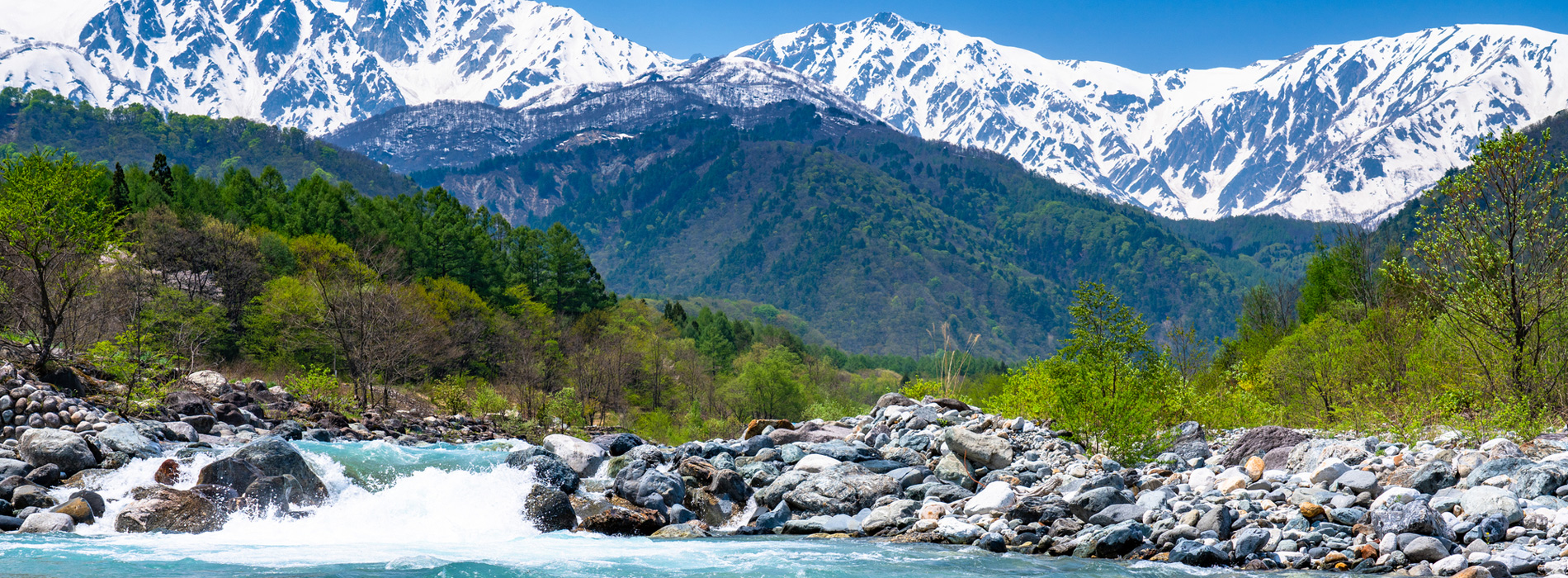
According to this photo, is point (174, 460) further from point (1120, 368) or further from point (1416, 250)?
point (1416, 250)

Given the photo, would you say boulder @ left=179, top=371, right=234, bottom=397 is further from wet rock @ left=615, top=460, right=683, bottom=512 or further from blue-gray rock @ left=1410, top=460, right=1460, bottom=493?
blue-gray rock @ left=1410, top=460, right=1460, bottom=493

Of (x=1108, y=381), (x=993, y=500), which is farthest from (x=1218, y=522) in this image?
(x=1108, y=381)

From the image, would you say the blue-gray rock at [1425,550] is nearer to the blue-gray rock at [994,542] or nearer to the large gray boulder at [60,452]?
the blue-gray rock at [994,542]

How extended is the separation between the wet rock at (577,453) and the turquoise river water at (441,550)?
2273mm

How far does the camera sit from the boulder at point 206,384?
3672cm

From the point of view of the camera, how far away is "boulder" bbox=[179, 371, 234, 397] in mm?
36716

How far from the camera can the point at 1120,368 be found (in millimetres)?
26156

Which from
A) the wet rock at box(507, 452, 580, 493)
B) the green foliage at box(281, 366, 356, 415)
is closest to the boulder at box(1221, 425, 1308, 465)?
the wet rock at box(507, 452, 580, 493)

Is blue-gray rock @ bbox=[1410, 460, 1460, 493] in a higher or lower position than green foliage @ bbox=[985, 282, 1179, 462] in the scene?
lower

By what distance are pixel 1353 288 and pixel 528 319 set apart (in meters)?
62.3

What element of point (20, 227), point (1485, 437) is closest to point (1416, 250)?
point (1485, 437)

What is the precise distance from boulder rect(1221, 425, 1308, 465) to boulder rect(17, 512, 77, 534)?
83.2 ft

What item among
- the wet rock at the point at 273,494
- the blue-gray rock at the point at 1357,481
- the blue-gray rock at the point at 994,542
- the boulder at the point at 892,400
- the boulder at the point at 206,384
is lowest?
the blue-gray rock at the point at 994,542

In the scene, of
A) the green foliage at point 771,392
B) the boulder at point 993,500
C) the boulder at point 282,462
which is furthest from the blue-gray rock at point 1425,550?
the green foliage at point 771,392
